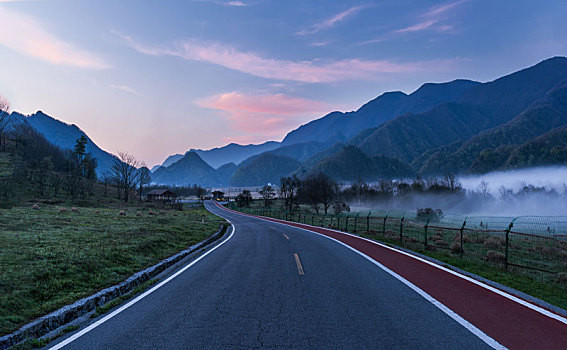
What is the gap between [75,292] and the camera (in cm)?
685

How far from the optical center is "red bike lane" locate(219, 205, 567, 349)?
459 centimetres

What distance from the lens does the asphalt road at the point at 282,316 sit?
448cm

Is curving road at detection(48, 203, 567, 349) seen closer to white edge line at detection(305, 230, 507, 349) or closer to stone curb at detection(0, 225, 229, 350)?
white edge line at detection(305, 230, 507, 349)

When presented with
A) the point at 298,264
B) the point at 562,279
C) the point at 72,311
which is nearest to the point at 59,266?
the point at 72,311

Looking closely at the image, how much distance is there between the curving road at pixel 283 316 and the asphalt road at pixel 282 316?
0.05ft

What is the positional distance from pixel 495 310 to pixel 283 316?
3983mm

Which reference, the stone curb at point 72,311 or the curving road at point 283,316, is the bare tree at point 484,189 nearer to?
A: the curving road at point 283,316

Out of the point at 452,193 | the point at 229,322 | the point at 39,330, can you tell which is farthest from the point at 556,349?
the point at 452,193

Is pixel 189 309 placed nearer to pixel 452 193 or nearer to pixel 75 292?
pixel 75 292

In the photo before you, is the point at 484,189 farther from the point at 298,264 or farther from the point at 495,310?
the point at 495,310

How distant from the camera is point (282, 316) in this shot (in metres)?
5.51

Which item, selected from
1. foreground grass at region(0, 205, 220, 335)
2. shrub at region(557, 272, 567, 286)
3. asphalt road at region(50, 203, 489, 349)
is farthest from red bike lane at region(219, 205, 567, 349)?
foreground grass at region(0, 205, 220, 335)

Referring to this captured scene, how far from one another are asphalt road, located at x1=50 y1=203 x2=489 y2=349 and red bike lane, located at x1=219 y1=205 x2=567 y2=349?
46cm

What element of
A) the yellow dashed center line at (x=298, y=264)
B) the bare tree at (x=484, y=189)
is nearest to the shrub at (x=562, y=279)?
the yellow dashed center line at (x=298, y=264)
